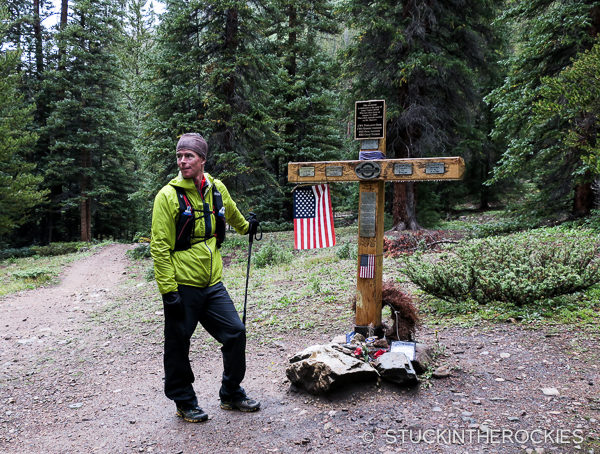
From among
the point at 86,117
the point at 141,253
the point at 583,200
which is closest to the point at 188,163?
the point at 583,200

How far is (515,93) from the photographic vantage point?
11.2m

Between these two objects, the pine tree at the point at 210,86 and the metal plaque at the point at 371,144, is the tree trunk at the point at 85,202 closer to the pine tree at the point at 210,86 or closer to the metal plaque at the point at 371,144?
the pine tree at the point at 210,86

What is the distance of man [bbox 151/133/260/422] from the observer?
3.54 meters

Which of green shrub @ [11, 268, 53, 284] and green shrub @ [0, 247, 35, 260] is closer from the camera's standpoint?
green shrub @ [11, 268, 53, 284]

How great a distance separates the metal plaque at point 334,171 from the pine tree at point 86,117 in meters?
21.1

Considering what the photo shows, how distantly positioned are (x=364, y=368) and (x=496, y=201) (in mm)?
21823

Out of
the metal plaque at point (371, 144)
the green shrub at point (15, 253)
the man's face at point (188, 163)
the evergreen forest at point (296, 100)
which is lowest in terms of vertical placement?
the green shrub at point (15, 253)

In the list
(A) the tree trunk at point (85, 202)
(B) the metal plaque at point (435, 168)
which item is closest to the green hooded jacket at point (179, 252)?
(B) the metal plaque at point (435, 168)

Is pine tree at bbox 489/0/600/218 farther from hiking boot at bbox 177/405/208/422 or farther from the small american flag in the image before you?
hiking boot at bbox 177/405/208/422

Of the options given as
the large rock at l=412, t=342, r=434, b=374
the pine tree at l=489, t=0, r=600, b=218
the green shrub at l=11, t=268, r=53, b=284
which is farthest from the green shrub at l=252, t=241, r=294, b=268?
the large rock at l=412, t=342, r=434, b=374

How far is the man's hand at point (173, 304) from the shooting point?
3.49 meters

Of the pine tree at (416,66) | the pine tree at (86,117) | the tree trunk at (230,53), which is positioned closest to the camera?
the pine tree at (416,66)


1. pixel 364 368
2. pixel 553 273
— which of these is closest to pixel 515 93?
pixel 553 273

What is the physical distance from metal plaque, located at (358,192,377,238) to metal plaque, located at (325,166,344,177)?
1.20 feet
